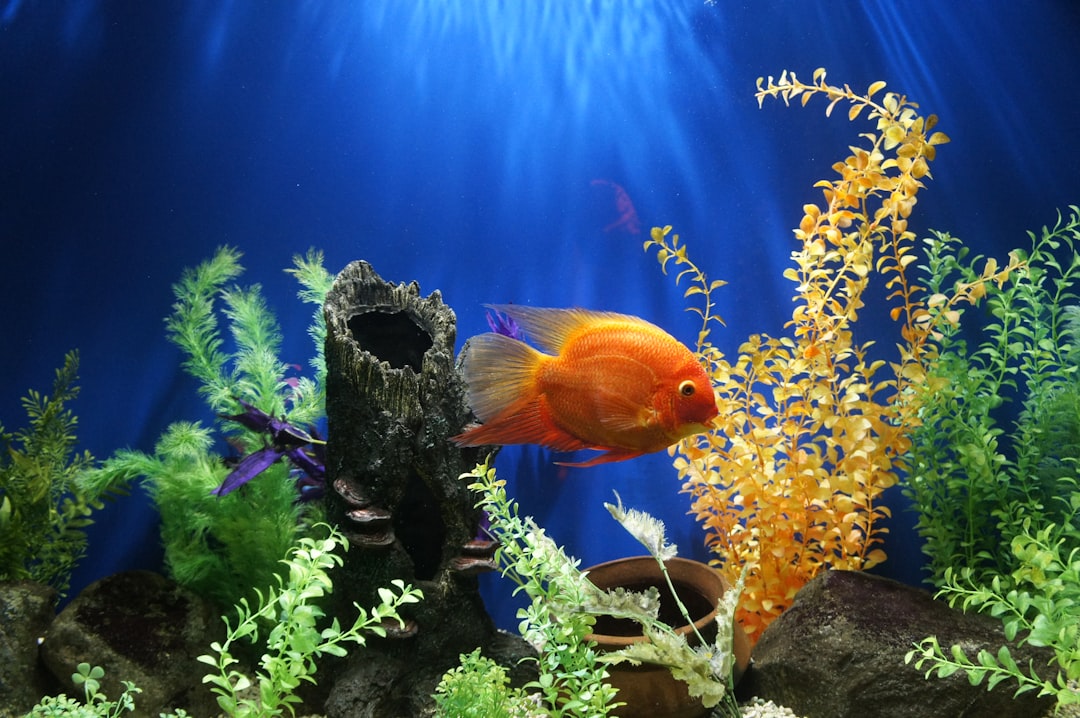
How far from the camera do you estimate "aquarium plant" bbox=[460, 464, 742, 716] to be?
1948mm

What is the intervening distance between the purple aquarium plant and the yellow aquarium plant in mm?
1486

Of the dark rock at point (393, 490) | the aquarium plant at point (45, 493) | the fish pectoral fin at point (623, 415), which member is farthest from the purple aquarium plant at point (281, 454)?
the fish pectoral fin at point (623, 415)

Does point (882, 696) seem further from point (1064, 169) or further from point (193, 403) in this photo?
point (193, 403)

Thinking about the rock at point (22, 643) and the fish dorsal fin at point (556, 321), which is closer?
the fish dorsal fin at point (556, 321)

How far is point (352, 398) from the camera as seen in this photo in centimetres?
261

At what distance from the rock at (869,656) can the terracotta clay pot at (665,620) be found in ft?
0.49

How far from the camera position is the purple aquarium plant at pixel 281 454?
279cm

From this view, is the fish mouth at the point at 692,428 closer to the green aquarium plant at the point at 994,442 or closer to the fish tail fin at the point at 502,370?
the fish tail fin at the point at 502,370

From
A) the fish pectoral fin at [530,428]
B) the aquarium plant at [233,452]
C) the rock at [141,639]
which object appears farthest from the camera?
the aquarium plant at [233,452]

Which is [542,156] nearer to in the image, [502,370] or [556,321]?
[556,321]

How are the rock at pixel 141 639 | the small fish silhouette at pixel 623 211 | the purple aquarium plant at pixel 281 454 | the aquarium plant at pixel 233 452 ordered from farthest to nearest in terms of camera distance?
the small fish silhouette at pixel 623 211 → the aquarium plant at pixel 233 452 → the purple aquarium plant at pixel 281 454 → the rock at pixel 141 639

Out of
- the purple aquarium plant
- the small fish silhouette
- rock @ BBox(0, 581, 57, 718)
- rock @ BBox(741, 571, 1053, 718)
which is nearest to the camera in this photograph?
rock @ BBox(741, 571, 1053, 718)

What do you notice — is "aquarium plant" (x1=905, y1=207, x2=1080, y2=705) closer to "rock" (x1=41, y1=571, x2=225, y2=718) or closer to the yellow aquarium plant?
the yellow aquarium plant

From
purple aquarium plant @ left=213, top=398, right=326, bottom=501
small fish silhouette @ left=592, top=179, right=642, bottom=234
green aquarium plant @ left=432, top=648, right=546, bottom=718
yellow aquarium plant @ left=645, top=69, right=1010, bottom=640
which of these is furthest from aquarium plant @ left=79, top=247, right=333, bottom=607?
yellow aquarium plant @ left=645, top=69, right=1010, bottom=640
